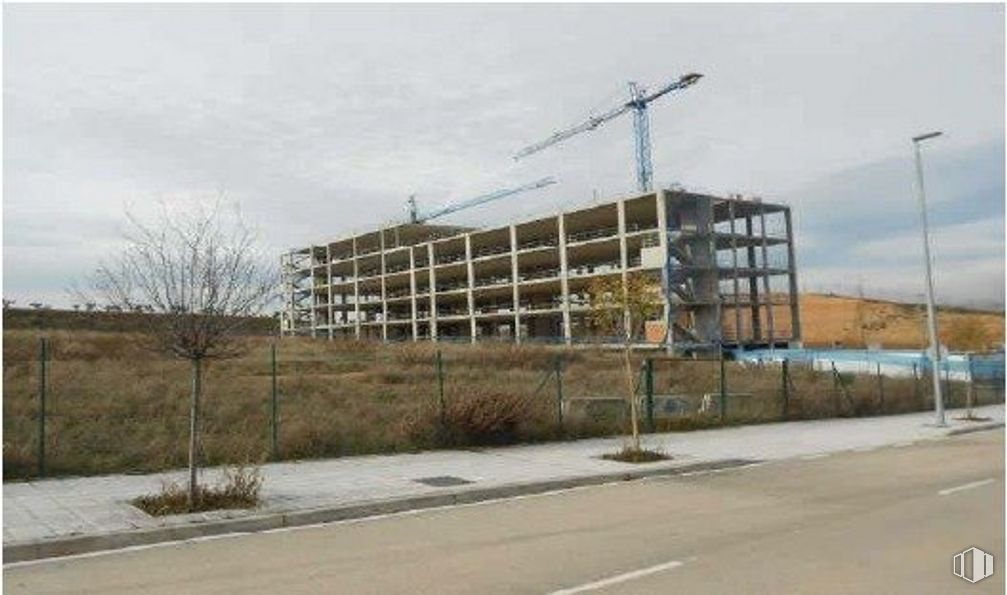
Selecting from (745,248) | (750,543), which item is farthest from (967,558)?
(745,248)

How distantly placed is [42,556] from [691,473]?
926 centimetres

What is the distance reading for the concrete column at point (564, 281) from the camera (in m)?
70.8

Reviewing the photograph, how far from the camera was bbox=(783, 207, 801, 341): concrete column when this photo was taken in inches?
2813

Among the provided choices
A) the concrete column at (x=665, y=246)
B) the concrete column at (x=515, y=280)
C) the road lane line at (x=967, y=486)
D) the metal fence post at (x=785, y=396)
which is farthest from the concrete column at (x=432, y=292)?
the road lane line at (x=967, y=486)

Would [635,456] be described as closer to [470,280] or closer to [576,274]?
→ [576,274]

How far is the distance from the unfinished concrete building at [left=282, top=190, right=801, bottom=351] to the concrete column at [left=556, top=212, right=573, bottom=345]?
96mm

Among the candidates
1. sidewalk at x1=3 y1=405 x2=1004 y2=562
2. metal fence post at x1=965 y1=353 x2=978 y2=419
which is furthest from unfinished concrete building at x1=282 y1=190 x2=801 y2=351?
sidewalk at x1=3 y1=405 x2=1004 y2=562

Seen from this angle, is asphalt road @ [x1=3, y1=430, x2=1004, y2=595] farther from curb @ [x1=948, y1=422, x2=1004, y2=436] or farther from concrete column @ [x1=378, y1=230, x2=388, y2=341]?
concrete column @ [x1=378, y1=230, x2=388, y2=341]

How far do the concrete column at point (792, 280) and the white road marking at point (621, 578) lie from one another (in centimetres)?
6717

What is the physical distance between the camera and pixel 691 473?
A: 47.2 ft

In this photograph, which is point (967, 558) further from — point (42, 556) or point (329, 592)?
point (42, 556)

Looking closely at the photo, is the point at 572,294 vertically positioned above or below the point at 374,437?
above

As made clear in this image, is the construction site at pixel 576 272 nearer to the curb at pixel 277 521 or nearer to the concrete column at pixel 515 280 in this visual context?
the concrete column at pixel 515 280

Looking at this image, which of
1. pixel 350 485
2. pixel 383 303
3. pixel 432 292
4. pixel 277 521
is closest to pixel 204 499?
pixel 277 521
